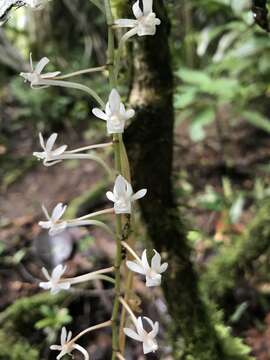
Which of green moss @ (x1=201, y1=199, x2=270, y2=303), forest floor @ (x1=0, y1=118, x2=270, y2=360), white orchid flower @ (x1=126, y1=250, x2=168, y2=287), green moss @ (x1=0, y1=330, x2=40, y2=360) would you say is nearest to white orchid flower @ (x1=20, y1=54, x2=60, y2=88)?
white orchid flower @ (x1=126, y1=250, x2=168, y2=287)

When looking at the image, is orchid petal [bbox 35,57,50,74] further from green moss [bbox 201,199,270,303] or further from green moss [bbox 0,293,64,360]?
green moss [bbox 201,199,270,303]

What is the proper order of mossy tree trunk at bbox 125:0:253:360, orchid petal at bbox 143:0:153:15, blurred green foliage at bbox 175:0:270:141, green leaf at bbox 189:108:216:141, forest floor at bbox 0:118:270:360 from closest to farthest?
1. orchid petal at bbox 143:0:153:15
2. mossy tree trunk at bbox 125:0:253:360
3. forest floor at bbox 0:118:270:360
4. blurred green foliage at bbox 175:0:270:141
5. green leaf at bbox 189:108:216:141

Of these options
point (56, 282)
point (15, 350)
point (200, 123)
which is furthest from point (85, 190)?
point (56, 282)

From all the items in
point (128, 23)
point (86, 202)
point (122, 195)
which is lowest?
point (86, 202)

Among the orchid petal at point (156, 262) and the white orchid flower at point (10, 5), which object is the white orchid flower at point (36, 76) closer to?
the white orchid flower at point (10, 5)

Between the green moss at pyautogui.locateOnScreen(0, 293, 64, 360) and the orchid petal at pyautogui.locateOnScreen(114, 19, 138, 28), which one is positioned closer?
the orchid petal at pyautogui.locateOnScreen(114, 19, 138, 28)

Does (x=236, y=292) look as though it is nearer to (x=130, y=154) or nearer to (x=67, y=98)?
(x=130, y=154)

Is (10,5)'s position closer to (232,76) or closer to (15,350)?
(15,350)
